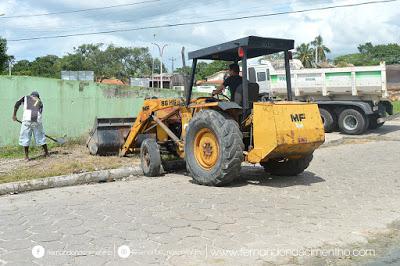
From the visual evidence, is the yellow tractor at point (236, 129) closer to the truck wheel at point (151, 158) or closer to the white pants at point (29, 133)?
the truck wheel at point (151, 158)

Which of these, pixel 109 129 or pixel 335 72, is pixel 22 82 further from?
pixel 335 72

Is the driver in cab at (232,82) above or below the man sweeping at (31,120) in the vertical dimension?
above

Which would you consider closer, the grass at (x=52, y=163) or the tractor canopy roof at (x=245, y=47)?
the tractor canopy roof at (x=245, y=47)

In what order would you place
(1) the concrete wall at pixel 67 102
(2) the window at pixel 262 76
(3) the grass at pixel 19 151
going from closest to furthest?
(3) the grass at pixel 19 151 < (1) the concrete wall at pixel 67 102 < (2) the window at pixel 262 76

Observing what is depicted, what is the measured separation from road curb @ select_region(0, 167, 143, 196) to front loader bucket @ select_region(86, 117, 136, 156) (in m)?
1.77

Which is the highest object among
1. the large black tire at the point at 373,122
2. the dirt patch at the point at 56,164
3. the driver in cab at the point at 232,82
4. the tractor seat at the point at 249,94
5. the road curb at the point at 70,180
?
the driver in cab at the point at 232,82

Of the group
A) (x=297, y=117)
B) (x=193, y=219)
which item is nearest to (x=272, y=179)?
(x=297, y=117)

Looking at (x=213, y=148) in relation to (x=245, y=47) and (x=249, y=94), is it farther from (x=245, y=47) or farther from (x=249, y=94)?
(x=245, y=47)

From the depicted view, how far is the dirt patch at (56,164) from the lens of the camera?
8586 mm

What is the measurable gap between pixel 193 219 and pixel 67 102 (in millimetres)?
8377

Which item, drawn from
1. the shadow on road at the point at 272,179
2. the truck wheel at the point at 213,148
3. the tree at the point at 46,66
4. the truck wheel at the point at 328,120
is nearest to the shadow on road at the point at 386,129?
the truck wheel at the point at 328,120

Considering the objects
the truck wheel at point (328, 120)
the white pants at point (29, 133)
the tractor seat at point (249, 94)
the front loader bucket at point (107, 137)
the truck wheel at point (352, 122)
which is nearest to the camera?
the tractor seat at point (249, 94)

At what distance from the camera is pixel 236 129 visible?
7.43 metres

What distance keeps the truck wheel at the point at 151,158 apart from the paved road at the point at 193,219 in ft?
0.82
